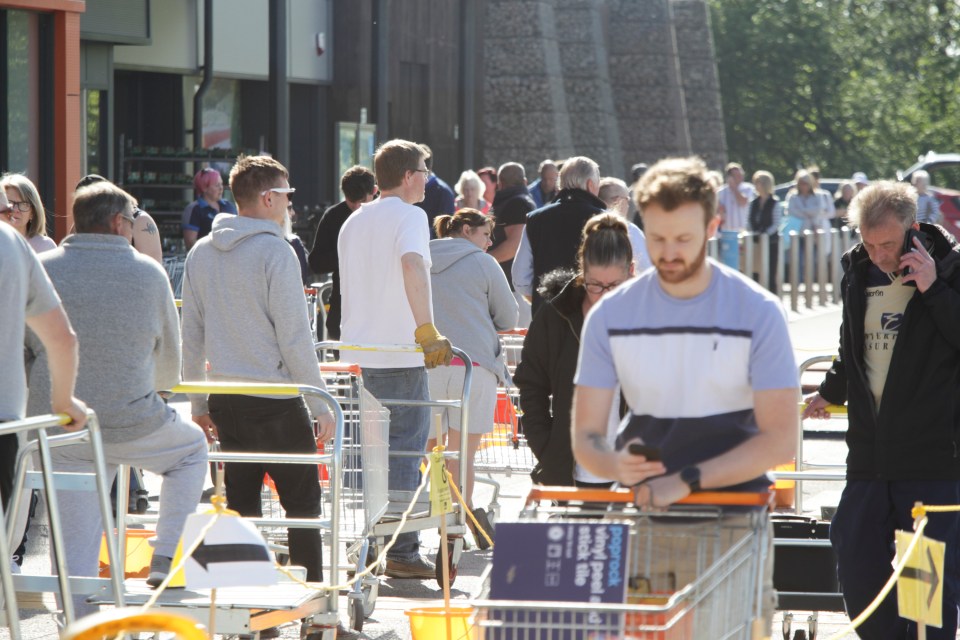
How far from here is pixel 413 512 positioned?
7.80m

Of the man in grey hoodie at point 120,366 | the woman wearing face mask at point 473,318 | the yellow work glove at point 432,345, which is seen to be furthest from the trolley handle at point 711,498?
the woman wearing face mask at point 473,318

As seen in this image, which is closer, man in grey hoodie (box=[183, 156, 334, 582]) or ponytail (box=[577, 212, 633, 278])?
ponytail (box=[577, 212, 633, 278])

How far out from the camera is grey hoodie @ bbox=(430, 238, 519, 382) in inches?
345

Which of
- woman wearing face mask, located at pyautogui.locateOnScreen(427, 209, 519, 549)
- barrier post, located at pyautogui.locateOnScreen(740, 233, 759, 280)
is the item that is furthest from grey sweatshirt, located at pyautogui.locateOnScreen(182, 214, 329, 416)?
barrier post, located at pyautogui.locateOnScreen(740, 233, 759, 280)

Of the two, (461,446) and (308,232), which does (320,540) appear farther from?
(308,232)

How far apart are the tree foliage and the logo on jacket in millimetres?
52452

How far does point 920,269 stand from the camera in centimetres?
540

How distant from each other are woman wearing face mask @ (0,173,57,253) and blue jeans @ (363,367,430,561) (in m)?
1.99

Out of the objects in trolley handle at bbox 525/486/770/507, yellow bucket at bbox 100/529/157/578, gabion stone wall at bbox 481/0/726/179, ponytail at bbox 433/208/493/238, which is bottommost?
yellow bucket at bbox 100/529/157/578

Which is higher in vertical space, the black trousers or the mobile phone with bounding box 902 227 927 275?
the mobile phone with bounding box 902 227 927 275

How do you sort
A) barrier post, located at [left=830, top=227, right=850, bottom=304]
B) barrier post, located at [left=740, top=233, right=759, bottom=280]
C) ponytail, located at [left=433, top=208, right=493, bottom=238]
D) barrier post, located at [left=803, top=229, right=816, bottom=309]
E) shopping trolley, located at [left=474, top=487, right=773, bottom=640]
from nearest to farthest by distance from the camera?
1. shopping trolley, located at [left=474, top=487, right=773, bottom=640]
2. ponytail, located at [left=433, top=208, right=493, bottom=238]
3. barrier post, located at [left=740, top=233, right=759, bottom=280]
4. barrier post, located at [left=803, top=229, right=816, bottom=309]
5. barrier post, located at [left=830, top=227, right=850, bottom=304]

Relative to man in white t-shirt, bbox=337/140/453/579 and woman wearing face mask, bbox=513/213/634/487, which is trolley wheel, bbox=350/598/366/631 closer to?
woman wearing face mask, bbox=513/213/634/487

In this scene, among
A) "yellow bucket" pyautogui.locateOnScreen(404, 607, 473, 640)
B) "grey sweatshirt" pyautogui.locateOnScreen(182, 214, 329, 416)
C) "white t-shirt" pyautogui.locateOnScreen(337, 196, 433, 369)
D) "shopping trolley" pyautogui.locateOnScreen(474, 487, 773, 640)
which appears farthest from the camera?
"white t-shirt" pyautogui.locateOnScreen(337, 196, 433, 369)

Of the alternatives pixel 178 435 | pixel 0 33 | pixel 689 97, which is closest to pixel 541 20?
pixel 689 97
